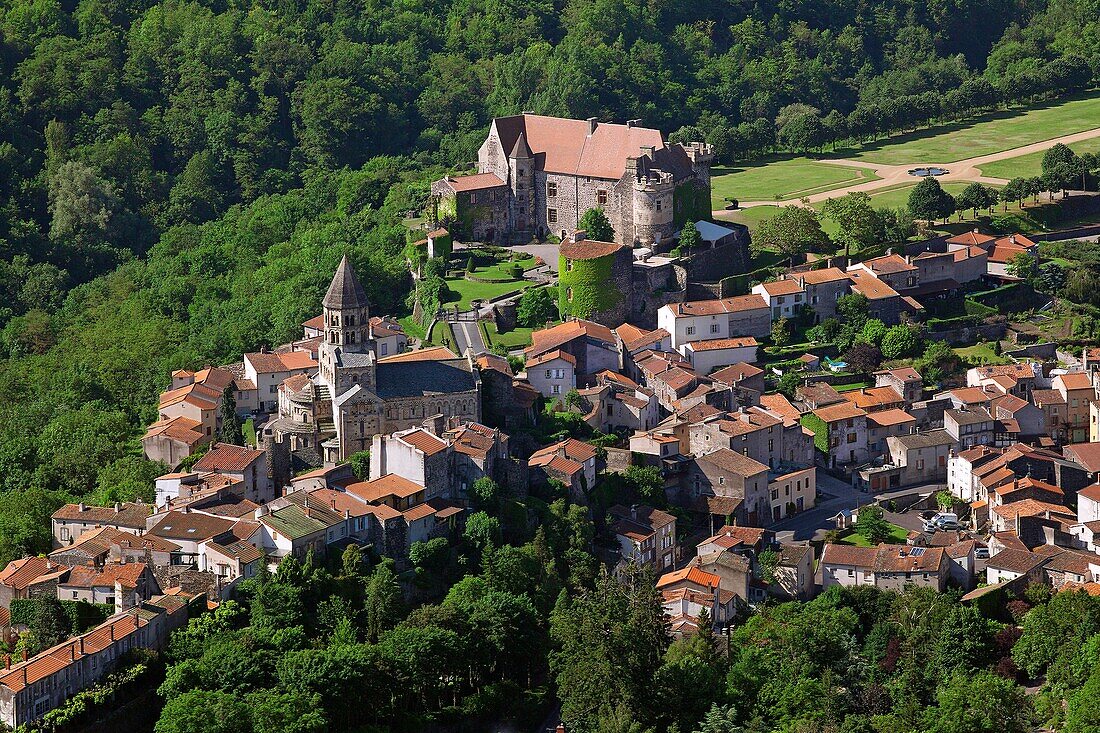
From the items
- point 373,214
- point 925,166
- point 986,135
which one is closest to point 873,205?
point 925,166

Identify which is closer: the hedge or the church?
the hedge

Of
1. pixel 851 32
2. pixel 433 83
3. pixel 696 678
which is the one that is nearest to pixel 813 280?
pixel 696 678

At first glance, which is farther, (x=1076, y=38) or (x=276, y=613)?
(x=1076, y=38)

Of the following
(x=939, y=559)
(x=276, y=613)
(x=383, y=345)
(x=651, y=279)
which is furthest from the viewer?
(x=651, y=279)

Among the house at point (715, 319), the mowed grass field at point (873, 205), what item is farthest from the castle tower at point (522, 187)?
the house at point (715, 319)

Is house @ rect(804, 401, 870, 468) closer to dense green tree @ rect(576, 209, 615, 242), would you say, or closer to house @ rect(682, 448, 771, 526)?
house @ rect(682, 448, 771, 526)

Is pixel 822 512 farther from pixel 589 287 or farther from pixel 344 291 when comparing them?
pixel 344 291

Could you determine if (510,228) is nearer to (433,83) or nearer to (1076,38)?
(433,83)

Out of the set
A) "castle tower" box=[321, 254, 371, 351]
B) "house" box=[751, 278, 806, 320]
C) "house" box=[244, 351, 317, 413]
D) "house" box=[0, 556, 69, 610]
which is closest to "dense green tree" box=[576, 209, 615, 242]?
"house" box=[751, 278, 806, 320]
